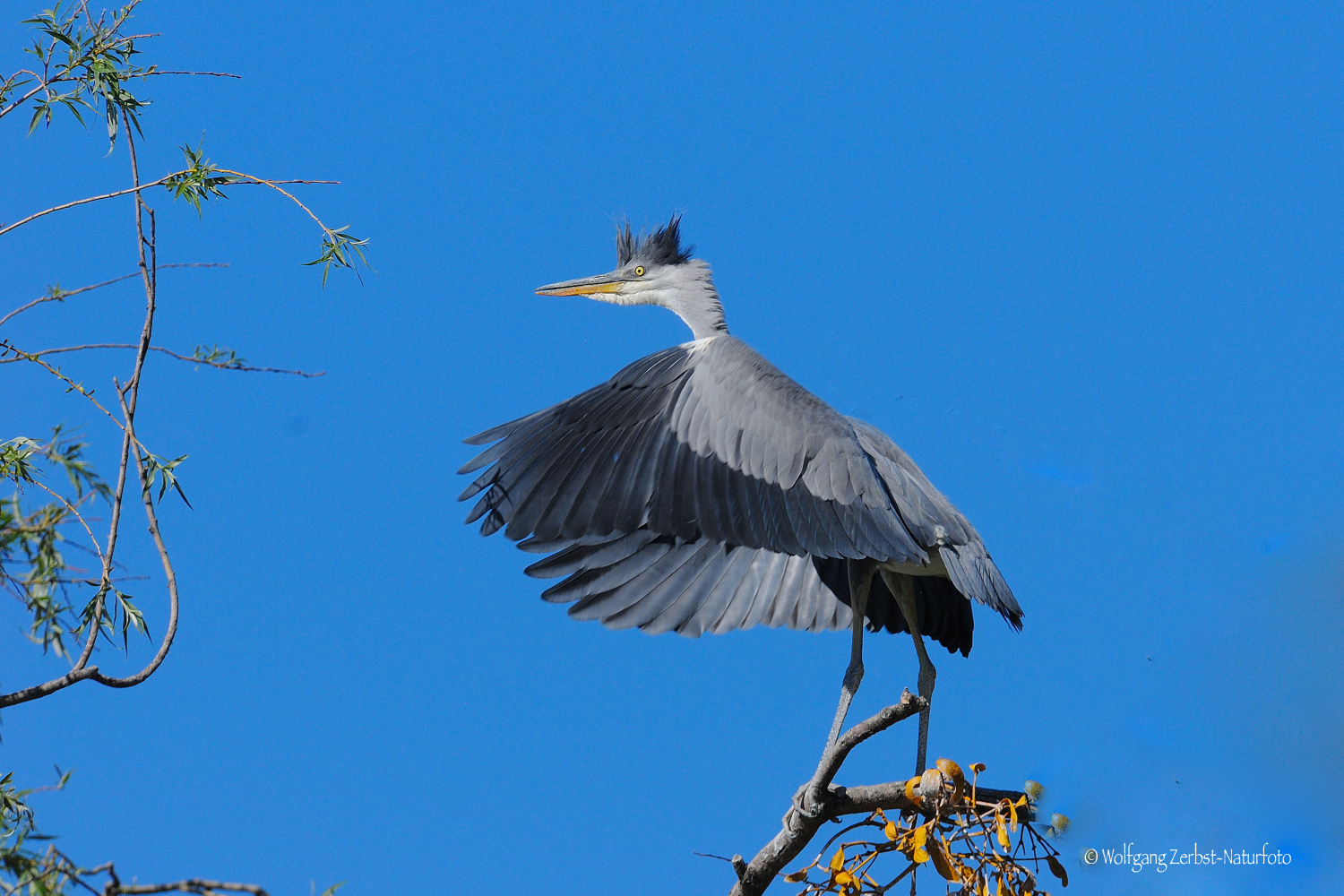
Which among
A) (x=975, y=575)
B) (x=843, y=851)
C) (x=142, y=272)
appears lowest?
(x=843, y=851)

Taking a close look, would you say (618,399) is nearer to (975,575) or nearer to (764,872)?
(975,575)

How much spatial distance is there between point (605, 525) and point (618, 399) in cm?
55

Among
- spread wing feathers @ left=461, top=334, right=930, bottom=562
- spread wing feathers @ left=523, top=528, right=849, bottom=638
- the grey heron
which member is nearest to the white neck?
the grey heron

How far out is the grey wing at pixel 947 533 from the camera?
4.26 metres

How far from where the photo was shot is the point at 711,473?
14.6 ft

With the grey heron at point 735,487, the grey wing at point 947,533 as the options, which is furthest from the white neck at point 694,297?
the grey wing at point 947,533

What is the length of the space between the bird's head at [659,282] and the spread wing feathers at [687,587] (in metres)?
1.23

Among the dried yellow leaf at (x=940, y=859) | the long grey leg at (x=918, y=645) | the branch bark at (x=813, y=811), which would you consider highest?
the long grey leg at (x=918, y=645)

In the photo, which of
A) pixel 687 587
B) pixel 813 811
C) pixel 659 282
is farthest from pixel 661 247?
pixel 813 811

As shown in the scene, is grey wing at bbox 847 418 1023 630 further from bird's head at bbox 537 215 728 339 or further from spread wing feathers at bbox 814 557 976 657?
bird's head at bbox 537 215 728 339

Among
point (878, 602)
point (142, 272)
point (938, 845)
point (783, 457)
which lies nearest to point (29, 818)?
point (142, 272)

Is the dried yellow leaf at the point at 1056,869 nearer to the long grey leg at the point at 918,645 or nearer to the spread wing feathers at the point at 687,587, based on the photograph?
the long grey leg at the point at 918,645

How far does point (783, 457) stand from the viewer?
443cm

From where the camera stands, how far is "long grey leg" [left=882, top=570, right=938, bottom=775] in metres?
4.52
